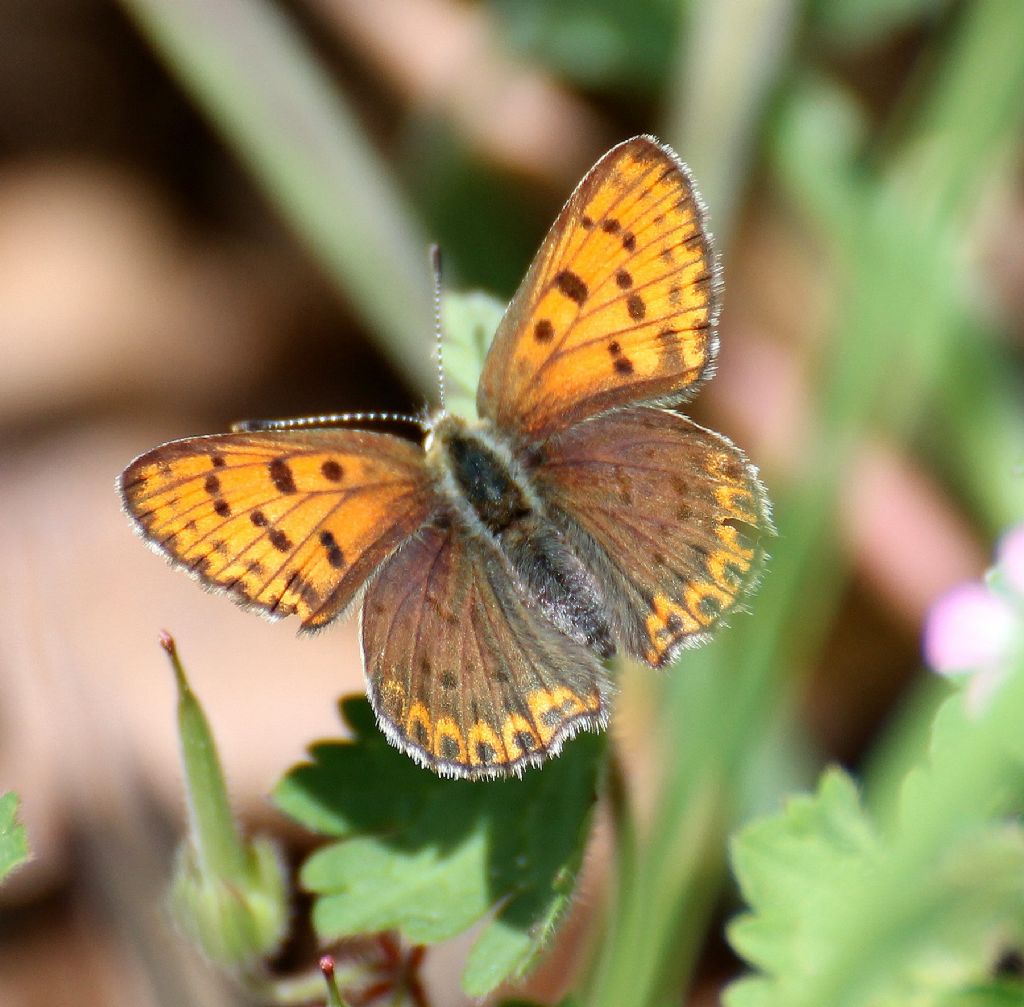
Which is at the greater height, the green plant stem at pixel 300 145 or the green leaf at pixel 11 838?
the green plant stem at pixel 300 145

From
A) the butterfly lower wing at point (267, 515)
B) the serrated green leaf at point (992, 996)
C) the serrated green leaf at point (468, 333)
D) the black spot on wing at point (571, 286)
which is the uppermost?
the serrated green leaf at point (468, 333)

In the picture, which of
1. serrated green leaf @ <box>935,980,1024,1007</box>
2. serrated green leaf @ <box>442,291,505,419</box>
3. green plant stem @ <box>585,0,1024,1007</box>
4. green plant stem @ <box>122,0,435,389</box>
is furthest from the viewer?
green plant stem @ <box>122,0,435,389</box>

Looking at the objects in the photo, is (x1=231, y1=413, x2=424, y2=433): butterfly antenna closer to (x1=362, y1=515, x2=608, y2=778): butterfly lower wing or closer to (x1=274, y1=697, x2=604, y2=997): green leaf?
(x1=362, y1=515, x2=608, y2=778): butterfly lower wing

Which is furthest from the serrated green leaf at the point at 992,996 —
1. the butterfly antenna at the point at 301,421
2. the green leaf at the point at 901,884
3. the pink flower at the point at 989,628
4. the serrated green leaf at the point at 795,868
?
the butterfly antenna at the point at 301,421

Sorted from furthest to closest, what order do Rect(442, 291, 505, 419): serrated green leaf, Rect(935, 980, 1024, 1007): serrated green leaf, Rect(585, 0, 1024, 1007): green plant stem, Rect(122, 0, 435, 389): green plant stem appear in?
Rect(122, 0, 435, 389): green plant stem
Rect(585, 0, 1024, 1007): green plant stem
Rect(442, 291, 505, 419): serrated green leaf
Rect(935, 980, 1024, 1007): serrated green leaf

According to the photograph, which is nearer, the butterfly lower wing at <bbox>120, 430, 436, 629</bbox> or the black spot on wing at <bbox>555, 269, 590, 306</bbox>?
the butterfly lower wing at <bbox>120, 430, 436, 629</bbox>

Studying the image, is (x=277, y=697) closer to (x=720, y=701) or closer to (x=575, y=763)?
(x=720, y=701)

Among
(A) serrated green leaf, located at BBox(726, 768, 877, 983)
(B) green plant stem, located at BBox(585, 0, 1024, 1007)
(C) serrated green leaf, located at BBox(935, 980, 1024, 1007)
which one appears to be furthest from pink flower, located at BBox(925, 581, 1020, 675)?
(B) green plant stem, located at BBox(585, 0, 1024, 1007)

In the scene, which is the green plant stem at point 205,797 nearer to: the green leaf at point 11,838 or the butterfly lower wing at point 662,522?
the green leaf at point 11,838
